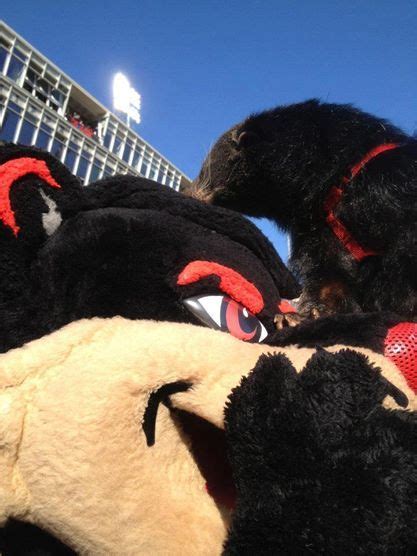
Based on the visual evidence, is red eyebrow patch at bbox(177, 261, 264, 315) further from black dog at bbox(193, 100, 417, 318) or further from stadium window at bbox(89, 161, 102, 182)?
stadium window at bbox(89, 161, 102, 182)

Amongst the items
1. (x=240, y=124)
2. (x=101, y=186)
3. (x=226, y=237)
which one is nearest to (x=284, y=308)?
(x=226, y=237)

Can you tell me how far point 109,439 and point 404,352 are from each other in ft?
1.71

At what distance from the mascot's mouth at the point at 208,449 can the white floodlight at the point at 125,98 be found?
Answer: 31631 millimetres

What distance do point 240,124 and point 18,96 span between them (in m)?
24.2

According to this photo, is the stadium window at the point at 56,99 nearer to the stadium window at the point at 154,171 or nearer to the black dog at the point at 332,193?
the stadium window at the point at 154,171

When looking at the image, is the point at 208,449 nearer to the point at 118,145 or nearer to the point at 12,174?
the point at 12,174

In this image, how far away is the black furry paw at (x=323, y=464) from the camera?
534 mm

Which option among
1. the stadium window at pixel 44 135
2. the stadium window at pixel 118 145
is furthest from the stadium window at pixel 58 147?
the stadium window at pixel 118 145

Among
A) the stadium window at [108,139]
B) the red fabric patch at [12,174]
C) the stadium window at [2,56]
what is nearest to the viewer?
the red fabric patch at [12,174]

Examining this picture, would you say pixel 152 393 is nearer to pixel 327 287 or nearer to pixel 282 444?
pixel 282 444

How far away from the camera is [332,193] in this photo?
7.68ft

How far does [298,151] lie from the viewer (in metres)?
2.42

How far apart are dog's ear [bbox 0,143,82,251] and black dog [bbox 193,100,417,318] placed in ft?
4.82

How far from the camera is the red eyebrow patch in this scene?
0.94m
